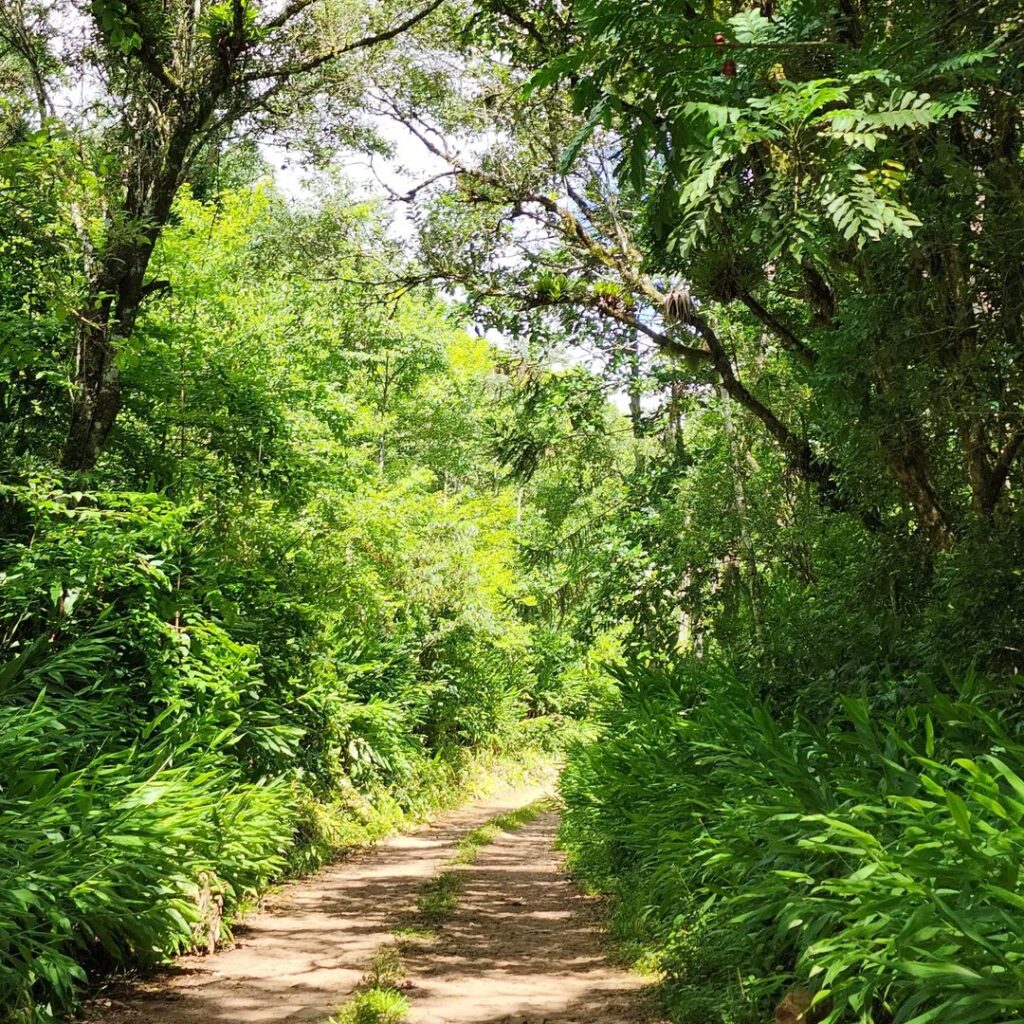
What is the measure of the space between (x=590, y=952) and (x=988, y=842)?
3.64 meters

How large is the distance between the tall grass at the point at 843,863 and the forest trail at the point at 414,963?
16.3 inches

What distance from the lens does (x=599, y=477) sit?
45.1 feet

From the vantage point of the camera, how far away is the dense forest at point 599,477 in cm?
299

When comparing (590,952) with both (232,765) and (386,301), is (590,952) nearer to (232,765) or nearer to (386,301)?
(232,765)

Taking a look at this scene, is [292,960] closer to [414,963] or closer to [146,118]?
[414,963]

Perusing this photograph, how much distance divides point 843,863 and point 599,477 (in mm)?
10106

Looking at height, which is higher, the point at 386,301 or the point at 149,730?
the point at 386,301

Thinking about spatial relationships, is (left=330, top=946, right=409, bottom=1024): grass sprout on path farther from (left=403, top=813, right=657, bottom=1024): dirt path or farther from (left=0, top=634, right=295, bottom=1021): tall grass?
(left=0, top=634, right=295, bottom=1021): tall grass

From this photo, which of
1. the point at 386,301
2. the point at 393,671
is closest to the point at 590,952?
the point at 386,301

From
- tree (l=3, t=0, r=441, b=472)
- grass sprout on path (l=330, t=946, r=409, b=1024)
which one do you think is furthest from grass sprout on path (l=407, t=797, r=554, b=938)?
tree (l=3, t=0, r=441, b=472)

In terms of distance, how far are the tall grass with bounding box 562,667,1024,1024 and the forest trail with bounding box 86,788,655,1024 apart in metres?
0.41

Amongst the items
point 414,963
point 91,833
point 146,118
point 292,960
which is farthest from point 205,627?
point 146,118

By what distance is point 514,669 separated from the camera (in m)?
20.9

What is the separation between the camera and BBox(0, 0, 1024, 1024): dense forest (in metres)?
2.99
